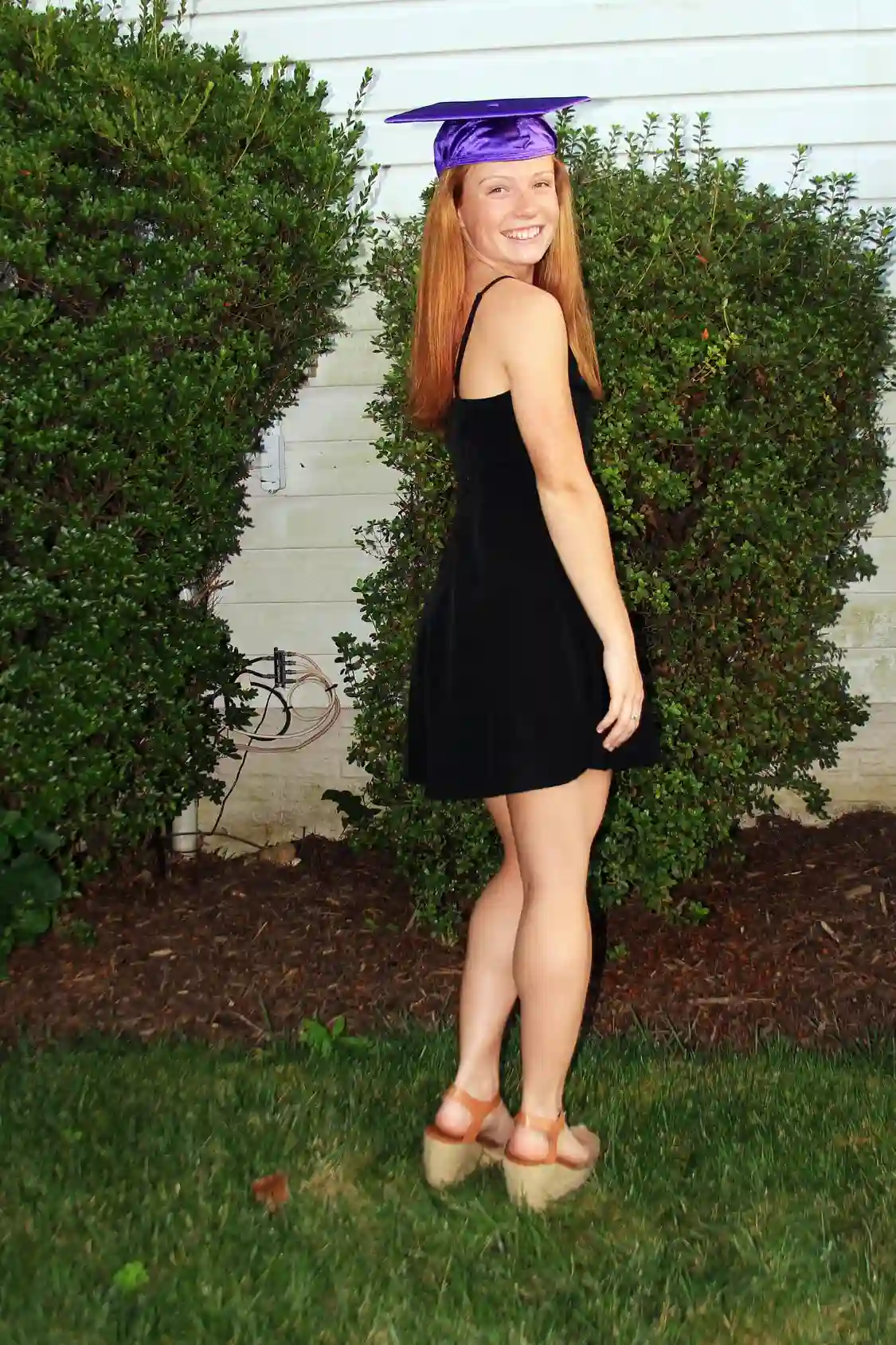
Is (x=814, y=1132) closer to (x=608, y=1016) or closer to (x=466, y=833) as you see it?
(x=608, y=1016)

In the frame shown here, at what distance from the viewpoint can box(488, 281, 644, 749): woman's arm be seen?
2525 mm

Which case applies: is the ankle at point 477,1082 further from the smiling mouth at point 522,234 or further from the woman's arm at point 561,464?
the smiling mouth at point 522,234

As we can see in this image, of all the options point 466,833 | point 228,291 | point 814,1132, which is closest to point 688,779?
point 466,833

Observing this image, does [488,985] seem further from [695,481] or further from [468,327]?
[695,481]

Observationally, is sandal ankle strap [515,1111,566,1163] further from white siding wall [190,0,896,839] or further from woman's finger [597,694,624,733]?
white siding wall [190,0,896,839]

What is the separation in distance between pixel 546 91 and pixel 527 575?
3.11m

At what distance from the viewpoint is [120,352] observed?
4156mm

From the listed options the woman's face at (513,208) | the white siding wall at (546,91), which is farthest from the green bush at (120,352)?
the woman's face at (513,208)

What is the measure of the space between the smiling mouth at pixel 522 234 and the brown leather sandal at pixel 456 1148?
5.66ft

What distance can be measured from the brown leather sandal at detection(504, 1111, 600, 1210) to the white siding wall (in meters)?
2.79

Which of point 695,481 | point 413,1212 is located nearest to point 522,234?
point 695,481

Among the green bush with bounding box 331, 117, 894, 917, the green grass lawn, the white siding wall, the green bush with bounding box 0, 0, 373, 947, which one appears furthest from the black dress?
the white siding wall

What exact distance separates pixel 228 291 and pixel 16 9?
1.03 metres

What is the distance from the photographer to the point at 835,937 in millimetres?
4328
